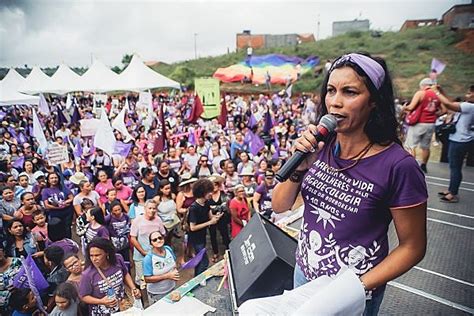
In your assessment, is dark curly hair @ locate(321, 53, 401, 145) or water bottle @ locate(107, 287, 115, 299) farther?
water bottle @ locate(107, 287, 115, 299)

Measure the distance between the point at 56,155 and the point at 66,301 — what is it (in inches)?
160

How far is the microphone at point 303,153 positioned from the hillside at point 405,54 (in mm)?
18665

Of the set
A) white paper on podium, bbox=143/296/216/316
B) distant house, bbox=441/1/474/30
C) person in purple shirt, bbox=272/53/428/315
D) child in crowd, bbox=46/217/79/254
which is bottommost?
child in crowd, bbox=46/217/79/254

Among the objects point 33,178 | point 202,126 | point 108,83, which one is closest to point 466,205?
point 33,178

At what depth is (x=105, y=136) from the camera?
6.28 m

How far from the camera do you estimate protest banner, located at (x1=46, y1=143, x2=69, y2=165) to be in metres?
6.12

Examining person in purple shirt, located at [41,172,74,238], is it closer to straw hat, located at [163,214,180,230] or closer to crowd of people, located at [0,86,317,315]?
crowd of people, located at [0,86,317,315]

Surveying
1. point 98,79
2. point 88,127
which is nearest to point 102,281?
point 88,127

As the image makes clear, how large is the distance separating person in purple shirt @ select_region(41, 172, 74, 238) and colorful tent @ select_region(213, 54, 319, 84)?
28800 millimetres

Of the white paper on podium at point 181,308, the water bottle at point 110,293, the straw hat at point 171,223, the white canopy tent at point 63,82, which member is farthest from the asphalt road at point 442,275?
the white canopy tent at point 63,82

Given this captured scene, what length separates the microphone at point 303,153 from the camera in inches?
49.1

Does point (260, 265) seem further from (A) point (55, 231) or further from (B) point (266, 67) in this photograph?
(B) point (266, 67)

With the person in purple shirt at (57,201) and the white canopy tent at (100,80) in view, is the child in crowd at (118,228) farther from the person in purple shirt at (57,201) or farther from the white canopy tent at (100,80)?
the white canopy tent at (100,80)

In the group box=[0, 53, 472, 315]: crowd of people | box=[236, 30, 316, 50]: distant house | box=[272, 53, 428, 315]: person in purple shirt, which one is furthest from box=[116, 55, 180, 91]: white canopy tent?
box=[236, 30, 316, 50]: distant house
